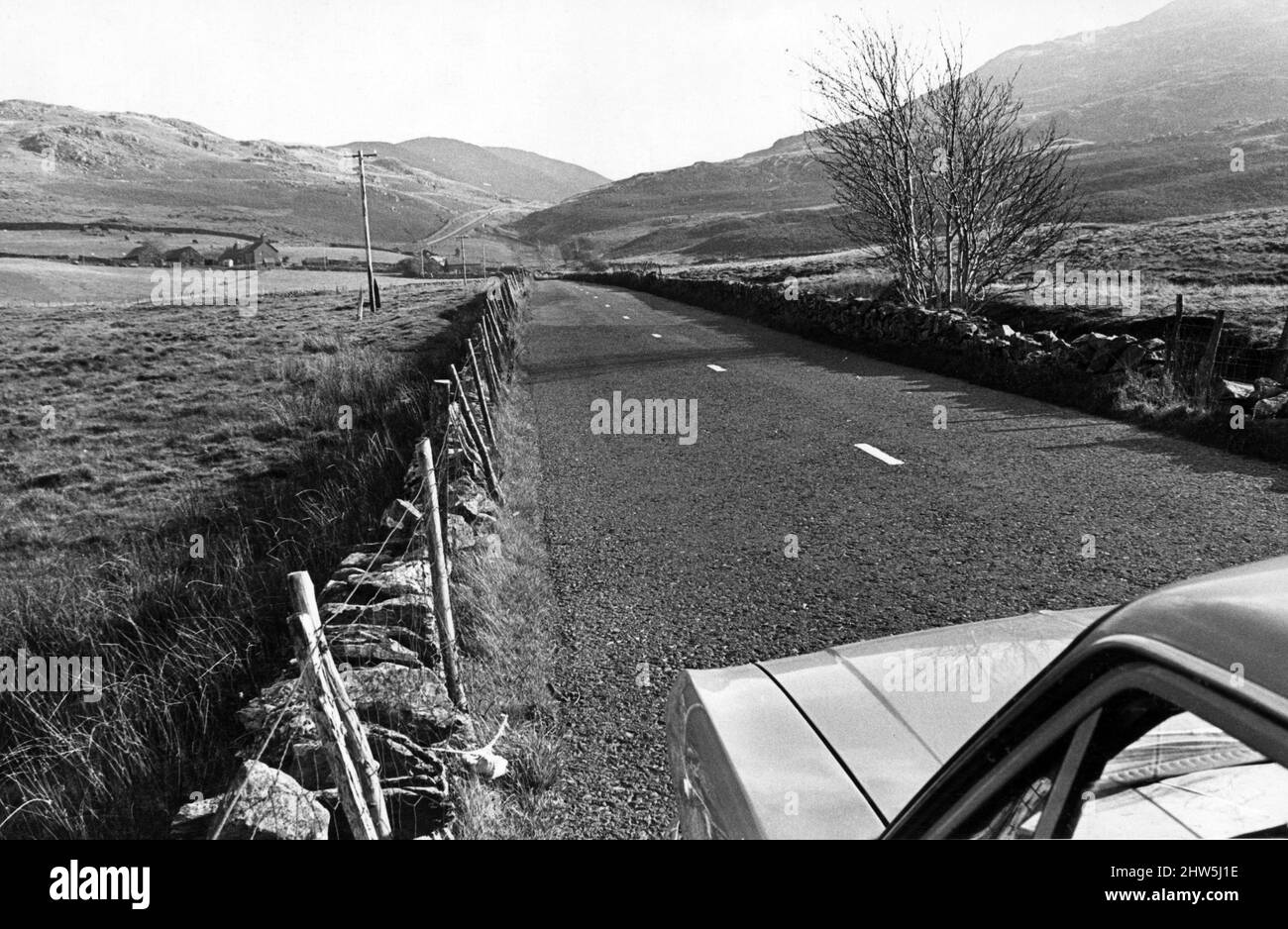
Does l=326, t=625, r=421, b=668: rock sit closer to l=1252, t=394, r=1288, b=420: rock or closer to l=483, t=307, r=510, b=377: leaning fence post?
l=1252, t=394, r=1288, b=420: rock

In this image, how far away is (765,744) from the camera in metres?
2.53

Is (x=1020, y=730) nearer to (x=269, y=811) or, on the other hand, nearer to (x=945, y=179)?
(x=269, y=811)

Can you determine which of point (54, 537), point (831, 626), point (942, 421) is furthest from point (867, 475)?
point (54, 537)

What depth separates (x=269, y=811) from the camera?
330 centimetres

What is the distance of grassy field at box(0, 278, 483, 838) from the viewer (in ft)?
16.0

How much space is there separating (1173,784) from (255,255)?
14240cm

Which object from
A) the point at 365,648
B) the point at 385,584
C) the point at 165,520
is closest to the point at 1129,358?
the point at 385,584

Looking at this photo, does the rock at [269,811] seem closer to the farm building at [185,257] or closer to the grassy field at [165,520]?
the grassy field at [165,520]

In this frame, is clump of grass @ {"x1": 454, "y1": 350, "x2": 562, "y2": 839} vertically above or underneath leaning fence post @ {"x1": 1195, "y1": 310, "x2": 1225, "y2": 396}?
underneath

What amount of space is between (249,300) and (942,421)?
57759 millimetres

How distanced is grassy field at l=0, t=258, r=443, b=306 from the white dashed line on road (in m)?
47.6

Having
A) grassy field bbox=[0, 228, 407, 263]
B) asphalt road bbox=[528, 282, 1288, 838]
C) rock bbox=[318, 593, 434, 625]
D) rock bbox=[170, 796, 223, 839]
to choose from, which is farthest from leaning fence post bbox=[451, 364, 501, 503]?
grassy field bbox=[0, 228, 407, 263]
